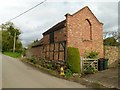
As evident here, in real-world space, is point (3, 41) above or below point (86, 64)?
above

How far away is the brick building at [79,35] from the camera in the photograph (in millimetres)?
24984

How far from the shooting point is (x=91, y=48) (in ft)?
87.3

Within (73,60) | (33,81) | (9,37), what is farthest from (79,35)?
(9,37)

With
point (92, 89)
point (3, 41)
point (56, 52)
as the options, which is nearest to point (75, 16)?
point (56, 52)

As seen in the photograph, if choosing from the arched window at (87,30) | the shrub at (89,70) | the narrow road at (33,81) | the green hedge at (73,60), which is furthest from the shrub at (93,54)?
the narrow road at (33,81)

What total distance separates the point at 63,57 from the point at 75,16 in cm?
489

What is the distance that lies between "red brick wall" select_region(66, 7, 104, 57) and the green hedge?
2476 mm

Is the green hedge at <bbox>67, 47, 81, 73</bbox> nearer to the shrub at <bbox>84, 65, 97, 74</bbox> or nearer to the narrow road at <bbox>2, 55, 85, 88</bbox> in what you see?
the shrub at <bbox>84, 65, 97, 74</bbox>

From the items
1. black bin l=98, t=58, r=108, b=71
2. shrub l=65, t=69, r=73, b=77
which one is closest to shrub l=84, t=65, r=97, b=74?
black bin l=98, t=58, r=108, b=71

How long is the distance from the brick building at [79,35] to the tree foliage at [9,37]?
52706mm

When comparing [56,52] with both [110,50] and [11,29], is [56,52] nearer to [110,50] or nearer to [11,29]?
[110,50]

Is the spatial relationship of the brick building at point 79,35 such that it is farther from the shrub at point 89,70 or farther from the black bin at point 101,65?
the shrub at point 89,70

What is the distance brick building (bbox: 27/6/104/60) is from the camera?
25.0 metres

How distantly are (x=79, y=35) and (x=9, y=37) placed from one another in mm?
61200
